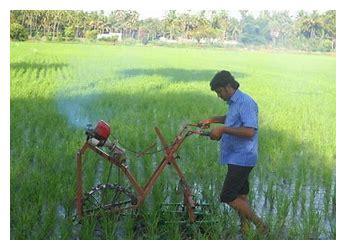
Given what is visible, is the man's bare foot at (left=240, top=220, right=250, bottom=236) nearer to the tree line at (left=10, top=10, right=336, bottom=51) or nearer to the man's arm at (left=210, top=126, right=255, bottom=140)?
the man's arm at (left=210, top=126, right=255, bottom=140)

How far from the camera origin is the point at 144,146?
4902 millimetres

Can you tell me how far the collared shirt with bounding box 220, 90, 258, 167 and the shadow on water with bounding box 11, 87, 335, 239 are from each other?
47 cm

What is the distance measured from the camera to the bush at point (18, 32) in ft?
15.4

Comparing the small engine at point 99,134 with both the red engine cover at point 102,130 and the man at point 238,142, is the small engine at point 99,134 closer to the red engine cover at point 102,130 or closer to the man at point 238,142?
the red engine cover at point 102,130

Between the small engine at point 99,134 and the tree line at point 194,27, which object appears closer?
the small engine at point 99,134

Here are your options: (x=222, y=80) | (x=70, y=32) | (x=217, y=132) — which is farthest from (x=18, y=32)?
(x=217, y=132)

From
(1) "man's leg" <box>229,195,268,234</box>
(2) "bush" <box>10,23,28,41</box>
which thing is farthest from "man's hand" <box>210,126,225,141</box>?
(2) "bush" <box>10,23,28,41</box>

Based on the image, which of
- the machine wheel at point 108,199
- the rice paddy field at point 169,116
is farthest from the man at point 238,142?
the machine wheel at point 108,199

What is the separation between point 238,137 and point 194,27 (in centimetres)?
109

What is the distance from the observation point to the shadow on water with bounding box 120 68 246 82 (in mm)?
4988

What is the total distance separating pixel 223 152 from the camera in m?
4.20

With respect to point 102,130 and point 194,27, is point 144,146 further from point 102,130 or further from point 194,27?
point 194,27
